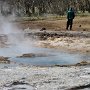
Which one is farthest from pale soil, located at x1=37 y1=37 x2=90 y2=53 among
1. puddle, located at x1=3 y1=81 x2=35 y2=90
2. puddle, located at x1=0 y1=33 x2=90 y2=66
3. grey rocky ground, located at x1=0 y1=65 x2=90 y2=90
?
puddle, located at x1=3 y1=81 x2=35 y2=90

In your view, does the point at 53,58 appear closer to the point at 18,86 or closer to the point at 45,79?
the point at 45,79

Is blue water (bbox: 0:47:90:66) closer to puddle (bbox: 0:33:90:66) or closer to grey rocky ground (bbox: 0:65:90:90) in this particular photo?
puddle (bbox: 0:33:90:66)

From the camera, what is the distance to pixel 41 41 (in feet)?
89.6

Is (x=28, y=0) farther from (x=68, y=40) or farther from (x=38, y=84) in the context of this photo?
(x=38, y=84)

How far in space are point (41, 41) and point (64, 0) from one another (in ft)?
106

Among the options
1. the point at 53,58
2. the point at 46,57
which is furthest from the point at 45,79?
the point at 46,57

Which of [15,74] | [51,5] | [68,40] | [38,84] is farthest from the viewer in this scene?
[51,5]

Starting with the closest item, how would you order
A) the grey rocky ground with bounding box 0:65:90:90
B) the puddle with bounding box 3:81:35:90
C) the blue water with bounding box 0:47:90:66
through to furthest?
1. the puddle with bounding box 3:81:35:90
2. the grey rocky ground with bounding box 0:65:90:90
3. the blue water with bounding box 0:47:90:66

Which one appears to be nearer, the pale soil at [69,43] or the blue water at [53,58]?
the blue water at [53,58]

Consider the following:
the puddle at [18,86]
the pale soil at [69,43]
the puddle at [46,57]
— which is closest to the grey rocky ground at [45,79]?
the puddle at [18,86]

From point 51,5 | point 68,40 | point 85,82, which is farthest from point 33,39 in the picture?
point 51,5

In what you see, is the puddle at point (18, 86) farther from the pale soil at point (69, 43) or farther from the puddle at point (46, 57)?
the pale soil at point (69, 43)

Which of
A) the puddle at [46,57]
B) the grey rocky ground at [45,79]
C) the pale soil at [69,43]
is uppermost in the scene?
the grey rocky ground at [45,79]

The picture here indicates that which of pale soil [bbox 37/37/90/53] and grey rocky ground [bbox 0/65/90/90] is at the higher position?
grey rocky ground [bbox 0/65/90/90]
